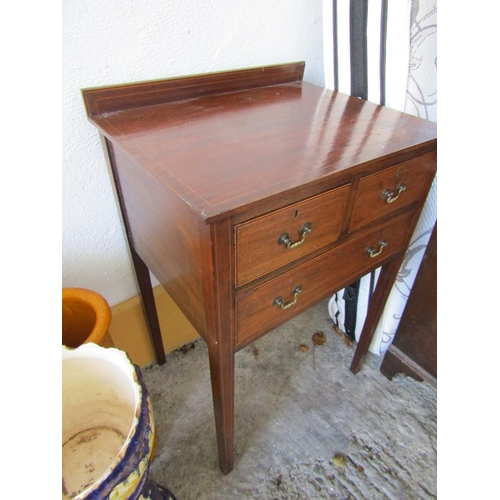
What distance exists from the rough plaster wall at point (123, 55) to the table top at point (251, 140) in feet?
0.27

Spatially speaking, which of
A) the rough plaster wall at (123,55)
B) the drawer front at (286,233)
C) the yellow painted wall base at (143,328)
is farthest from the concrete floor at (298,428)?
the drawer front at (286,233)

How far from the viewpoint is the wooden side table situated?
57 cm

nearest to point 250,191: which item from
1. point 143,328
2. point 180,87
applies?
point 180,87

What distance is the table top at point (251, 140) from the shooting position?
22.0 inches

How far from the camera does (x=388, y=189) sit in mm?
738

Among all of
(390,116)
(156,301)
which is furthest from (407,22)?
(156,301)

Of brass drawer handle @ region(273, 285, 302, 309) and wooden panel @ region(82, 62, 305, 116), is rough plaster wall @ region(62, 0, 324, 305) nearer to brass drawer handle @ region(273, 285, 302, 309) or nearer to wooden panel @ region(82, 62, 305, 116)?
wooden panel @ region(82, 62, 305, 116)

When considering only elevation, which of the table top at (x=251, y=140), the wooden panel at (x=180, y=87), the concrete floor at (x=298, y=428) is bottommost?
the concrete floor at (x=298, y=428)

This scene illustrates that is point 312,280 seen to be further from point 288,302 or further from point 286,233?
point 286,233

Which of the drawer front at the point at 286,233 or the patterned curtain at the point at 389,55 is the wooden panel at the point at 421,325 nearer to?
the patterned curtain at the point at 389,55

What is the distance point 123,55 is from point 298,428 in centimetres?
107

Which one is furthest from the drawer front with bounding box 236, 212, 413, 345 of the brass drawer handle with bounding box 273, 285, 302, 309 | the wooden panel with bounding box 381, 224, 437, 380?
the wooden panel with bounding box 381, 224, 437, 380
